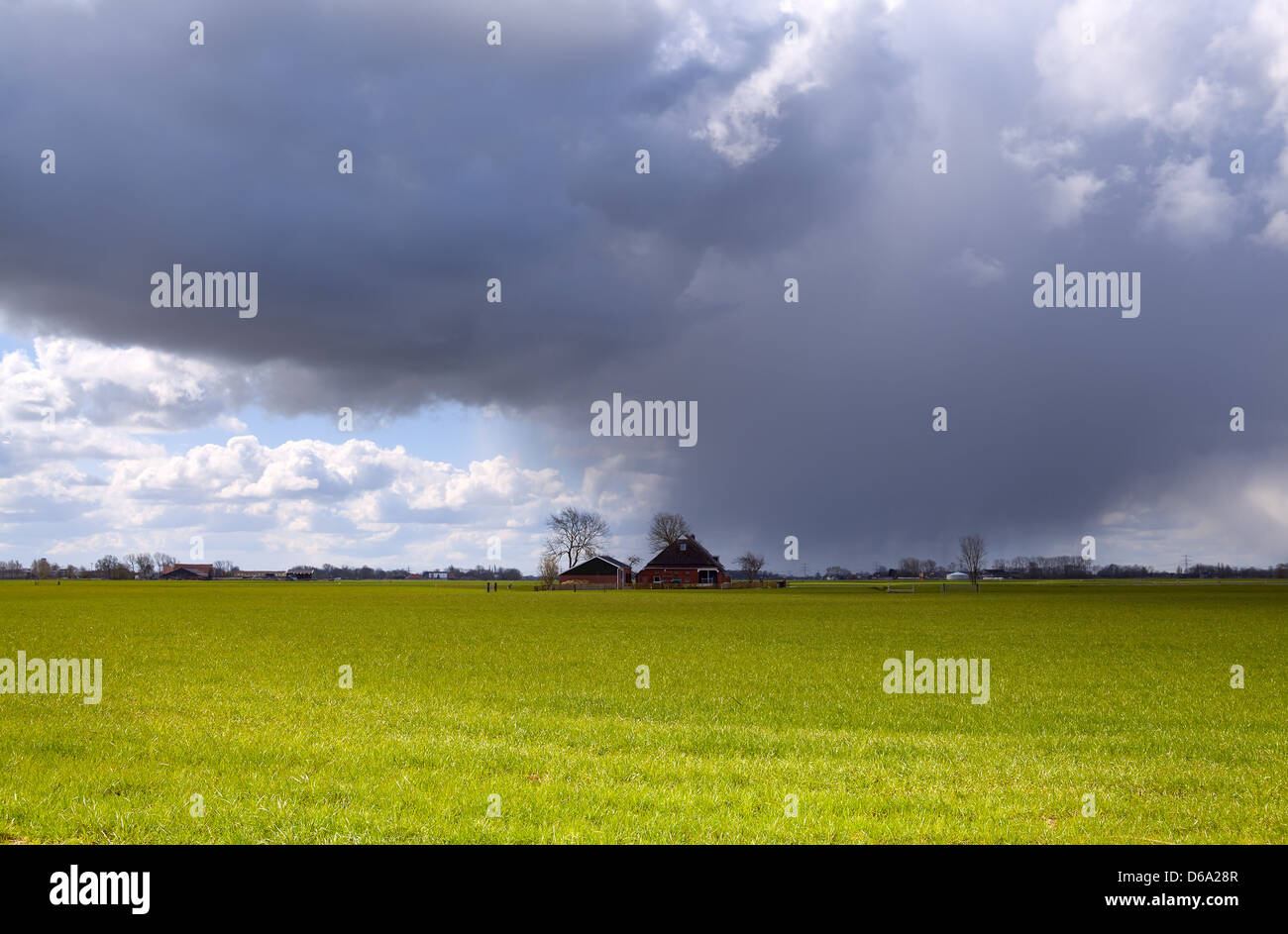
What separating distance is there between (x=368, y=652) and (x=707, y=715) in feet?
60.3

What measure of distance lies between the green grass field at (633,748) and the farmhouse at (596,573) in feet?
374

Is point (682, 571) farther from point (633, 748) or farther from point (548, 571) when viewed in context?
point (633, 748)

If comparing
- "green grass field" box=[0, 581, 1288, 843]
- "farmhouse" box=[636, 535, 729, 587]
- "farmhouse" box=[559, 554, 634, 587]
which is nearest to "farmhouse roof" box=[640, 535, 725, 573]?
"farmhouse" box=[636, 535, 729, 587]

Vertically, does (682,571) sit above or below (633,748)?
below

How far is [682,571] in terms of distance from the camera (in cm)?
14550

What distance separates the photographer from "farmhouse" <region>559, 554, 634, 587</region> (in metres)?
148

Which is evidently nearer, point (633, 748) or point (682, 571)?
point (633, 748)

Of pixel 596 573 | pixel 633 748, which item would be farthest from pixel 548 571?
pixel 633 748

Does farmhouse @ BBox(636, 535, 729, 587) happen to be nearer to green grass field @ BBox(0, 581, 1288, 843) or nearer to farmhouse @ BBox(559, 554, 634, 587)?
farmhouse @ BBox(559, 554, 634, 587)

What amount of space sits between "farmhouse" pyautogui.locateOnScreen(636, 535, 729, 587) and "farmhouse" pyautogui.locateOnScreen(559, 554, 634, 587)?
4.37 meters

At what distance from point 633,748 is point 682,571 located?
131207mm

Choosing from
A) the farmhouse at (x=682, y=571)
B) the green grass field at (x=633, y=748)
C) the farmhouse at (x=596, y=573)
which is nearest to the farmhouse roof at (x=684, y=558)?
the farmhouse at (x=682, y=571)

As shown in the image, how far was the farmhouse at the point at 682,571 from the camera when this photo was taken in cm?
14488
